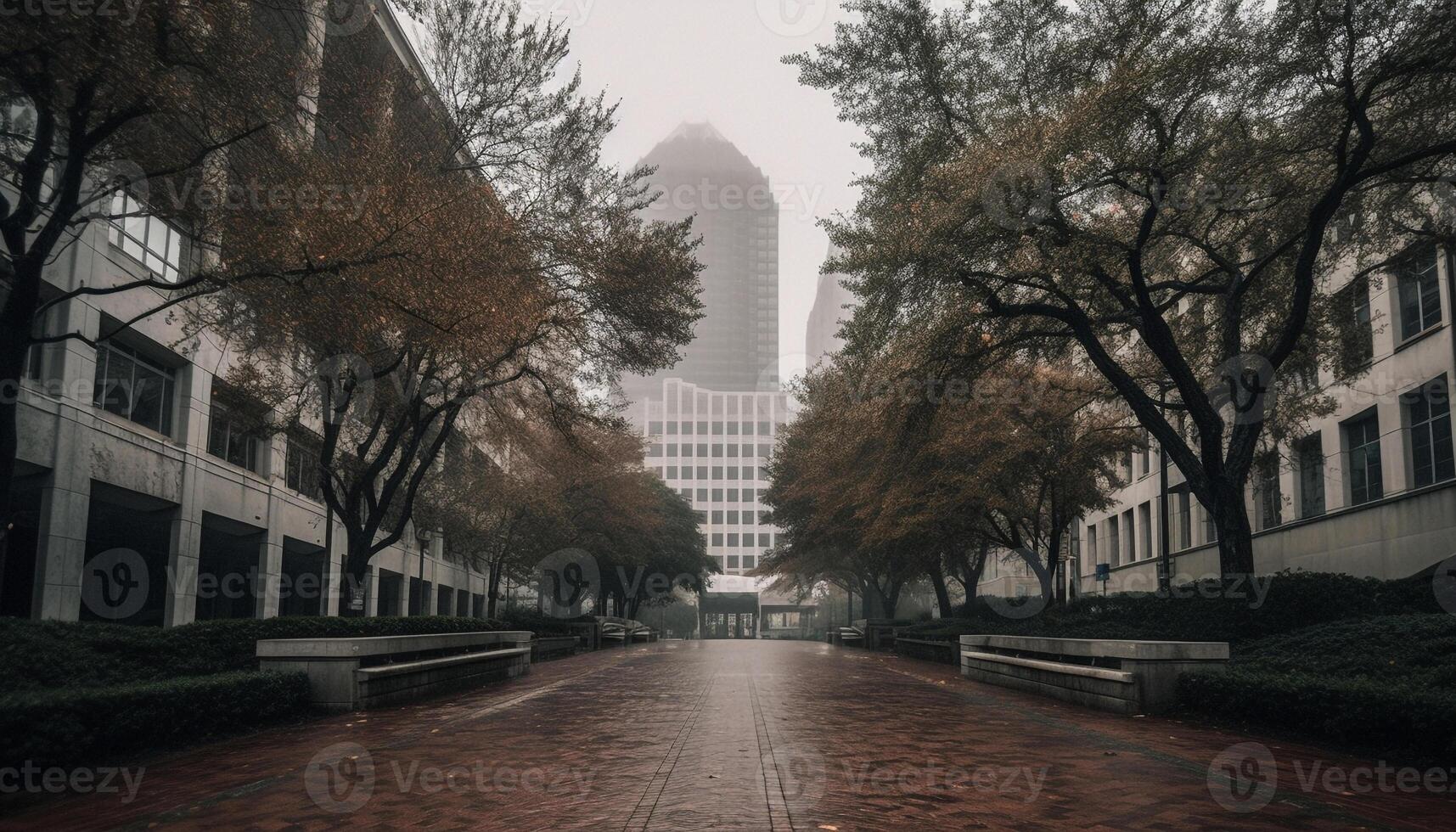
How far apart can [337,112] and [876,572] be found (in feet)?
121

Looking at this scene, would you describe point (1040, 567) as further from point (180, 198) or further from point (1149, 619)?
point (180, 198)

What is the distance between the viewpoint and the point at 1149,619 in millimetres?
16875

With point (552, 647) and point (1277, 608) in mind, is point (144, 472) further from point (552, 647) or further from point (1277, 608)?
point (1277, 608)

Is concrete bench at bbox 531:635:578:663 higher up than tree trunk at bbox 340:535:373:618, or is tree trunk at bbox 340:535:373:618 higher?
tree trunk at bbox 340:535:373:618

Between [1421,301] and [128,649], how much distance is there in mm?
27209

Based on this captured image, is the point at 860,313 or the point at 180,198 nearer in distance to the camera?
the point at 180,198

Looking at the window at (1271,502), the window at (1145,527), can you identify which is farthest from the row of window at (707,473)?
the window at (1271,502)

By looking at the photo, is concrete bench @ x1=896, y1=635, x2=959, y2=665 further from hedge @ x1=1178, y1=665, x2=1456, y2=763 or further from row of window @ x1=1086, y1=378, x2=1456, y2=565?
hedge @ x1=1178, y1=665, x2=1456, y2=763

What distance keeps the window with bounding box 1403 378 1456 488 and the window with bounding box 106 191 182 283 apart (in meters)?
27.9

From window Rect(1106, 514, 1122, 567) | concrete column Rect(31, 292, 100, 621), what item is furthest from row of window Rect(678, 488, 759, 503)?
concrete column Rect(31, 292, 100, 621)

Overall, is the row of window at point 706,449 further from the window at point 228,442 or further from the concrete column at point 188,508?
the concrete column at point 188,508

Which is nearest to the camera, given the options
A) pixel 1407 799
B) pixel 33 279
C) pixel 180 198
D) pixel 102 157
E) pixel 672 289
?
pixel 1407 799

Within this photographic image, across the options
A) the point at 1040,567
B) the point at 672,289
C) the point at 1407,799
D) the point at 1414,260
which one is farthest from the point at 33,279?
the point at 1040,567

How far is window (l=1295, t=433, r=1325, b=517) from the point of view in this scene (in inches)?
1191
